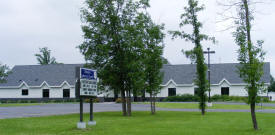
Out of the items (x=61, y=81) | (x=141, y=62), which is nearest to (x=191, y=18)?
(x=141, y=62)

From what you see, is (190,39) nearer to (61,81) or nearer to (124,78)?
(124,78)

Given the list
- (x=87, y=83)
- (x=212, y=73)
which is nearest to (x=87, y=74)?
(x=87, y=83)

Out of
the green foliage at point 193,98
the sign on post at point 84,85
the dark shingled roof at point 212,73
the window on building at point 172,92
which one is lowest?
the green foliage at point 193,98

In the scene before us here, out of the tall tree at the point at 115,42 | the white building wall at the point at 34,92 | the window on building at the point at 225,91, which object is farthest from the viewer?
the white building wall at the point at 34,92

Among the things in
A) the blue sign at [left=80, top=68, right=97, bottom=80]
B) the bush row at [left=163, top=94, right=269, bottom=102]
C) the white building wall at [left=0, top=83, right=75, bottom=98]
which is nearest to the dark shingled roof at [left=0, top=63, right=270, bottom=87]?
the white building wall at [left=0, top=83, right=75, bottom=98]

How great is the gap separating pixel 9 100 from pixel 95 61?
38.6m

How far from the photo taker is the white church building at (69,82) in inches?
2167

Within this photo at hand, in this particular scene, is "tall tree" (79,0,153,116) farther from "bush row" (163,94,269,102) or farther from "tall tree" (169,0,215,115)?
"bush row" (163,94,269,102)

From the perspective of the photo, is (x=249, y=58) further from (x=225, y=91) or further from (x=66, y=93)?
(x=66, y=93)

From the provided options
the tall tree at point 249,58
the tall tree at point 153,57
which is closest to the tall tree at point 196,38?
the tall tree at point 153,57

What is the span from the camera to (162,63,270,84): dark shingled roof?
5528 cm

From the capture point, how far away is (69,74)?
60.6m

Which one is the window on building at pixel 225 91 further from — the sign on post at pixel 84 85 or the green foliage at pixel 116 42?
the sign on post at pixel 84 85

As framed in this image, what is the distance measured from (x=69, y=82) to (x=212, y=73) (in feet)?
79.5
